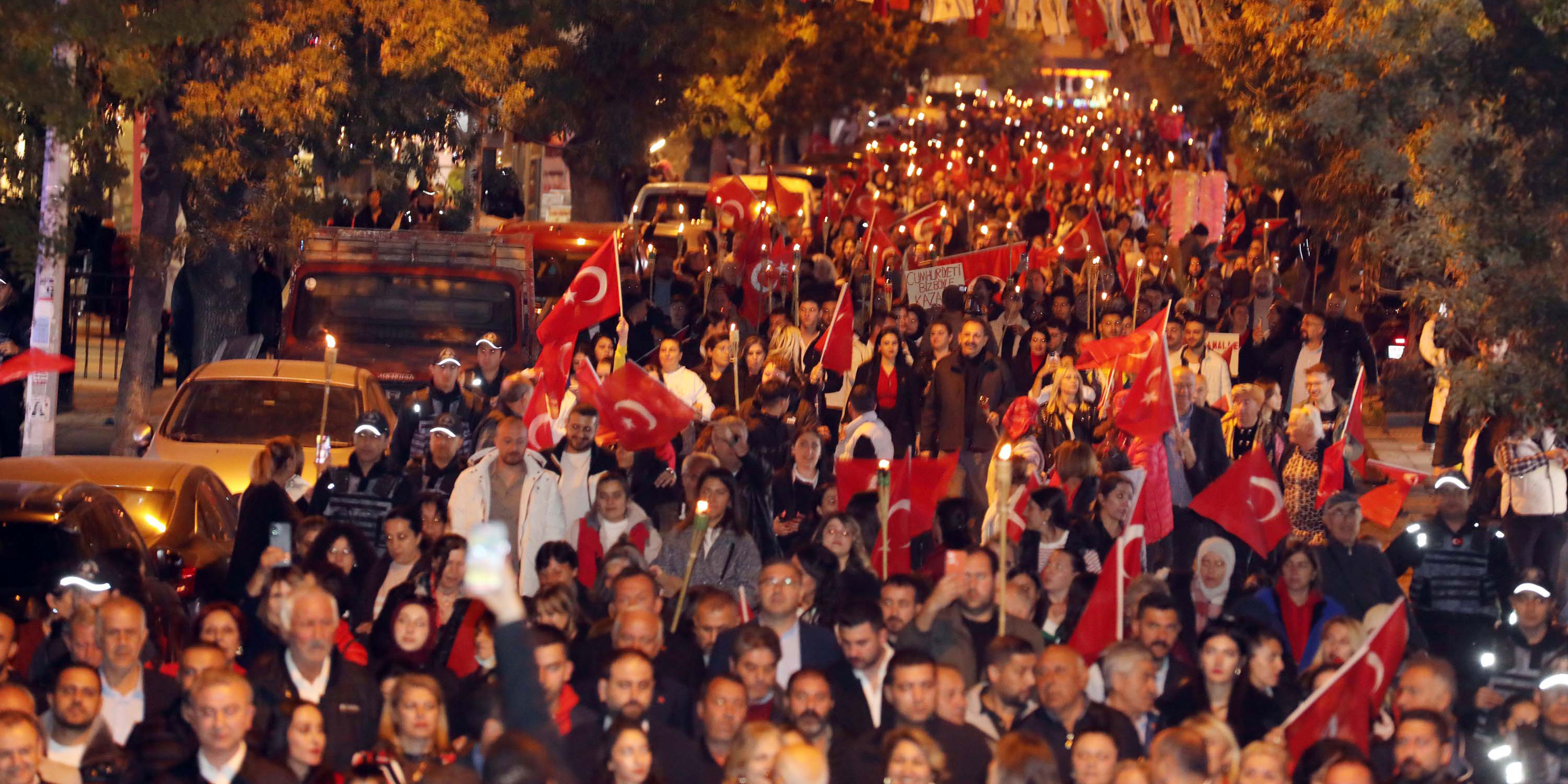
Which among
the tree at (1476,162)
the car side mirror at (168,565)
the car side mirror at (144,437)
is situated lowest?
the car side mirror at (168,565)

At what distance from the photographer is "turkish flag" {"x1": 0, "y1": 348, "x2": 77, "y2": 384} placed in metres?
12.2

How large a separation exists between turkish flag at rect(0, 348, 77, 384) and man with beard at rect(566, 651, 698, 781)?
5.81 m

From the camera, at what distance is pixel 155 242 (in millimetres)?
16062

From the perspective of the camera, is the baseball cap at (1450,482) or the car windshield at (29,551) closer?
the car windshield at (29,551)

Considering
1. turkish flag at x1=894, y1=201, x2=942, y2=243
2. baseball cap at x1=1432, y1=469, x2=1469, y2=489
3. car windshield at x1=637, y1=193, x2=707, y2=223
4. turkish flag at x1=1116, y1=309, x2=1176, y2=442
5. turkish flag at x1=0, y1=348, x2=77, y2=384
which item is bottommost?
turkish flag at x1=0, y1=348, x2=77, y2=384

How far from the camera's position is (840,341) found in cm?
1527

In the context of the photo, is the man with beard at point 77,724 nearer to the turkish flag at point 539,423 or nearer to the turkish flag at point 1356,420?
the turkish flag at point 539,423

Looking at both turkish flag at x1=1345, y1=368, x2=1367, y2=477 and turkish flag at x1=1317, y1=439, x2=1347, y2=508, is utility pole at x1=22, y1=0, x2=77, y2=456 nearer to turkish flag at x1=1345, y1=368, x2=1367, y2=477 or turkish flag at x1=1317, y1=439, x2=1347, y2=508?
turkish flag at x1=1317, y1=439, x2=1347, y2=508

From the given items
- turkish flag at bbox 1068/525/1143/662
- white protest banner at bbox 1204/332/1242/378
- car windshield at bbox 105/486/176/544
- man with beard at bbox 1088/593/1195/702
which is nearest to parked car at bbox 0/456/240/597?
car windshield at bbox 105/486/176/544

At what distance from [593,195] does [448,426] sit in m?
22.1

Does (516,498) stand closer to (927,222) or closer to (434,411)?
(434,411)

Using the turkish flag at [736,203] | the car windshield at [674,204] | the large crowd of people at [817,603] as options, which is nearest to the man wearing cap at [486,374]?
the large crowd of people at [817,603]

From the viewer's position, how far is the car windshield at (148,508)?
35.8ft

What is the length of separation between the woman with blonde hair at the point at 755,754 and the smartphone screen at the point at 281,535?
4071 mm
